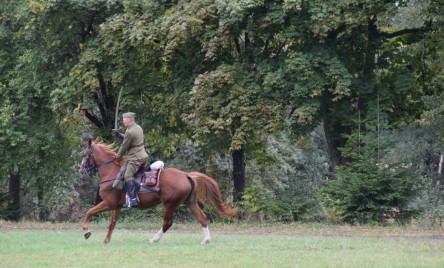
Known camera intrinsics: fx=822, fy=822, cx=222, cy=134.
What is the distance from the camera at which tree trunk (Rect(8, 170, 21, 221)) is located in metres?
40.0

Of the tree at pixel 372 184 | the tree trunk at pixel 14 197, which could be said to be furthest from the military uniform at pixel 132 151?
the tree trunk at pixel 14 197

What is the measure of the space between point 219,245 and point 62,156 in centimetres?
2117

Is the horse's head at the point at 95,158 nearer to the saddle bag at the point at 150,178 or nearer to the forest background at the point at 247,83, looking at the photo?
the saddle bag at the point at 150,178

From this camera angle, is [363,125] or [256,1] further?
[363,125]

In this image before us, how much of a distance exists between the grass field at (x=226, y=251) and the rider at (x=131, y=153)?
1290 millimetres

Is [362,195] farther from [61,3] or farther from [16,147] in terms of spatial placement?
[16,147]

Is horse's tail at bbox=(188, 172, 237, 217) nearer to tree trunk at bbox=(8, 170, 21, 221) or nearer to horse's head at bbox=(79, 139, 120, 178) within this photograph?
horse's head at bbox=(79, 139, 120, 178)

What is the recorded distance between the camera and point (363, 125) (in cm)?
3022

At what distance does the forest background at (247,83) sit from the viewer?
28094 mm

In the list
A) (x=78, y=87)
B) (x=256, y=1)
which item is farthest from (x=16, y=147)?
(x=256, y=1)

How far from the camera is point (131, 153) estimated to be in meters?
19.6

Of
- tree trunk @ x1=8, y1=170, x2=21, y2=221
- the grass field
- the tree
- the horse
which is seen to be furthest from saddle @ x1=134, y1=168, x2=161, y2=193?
tree trunk @ x1=8, y1=170, x2=21, y2=221

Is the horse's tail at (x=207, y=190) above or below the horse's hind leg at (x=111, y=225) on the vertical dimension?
above

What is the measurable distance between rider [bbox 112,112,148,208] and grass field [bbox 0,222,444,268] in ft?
4.23
